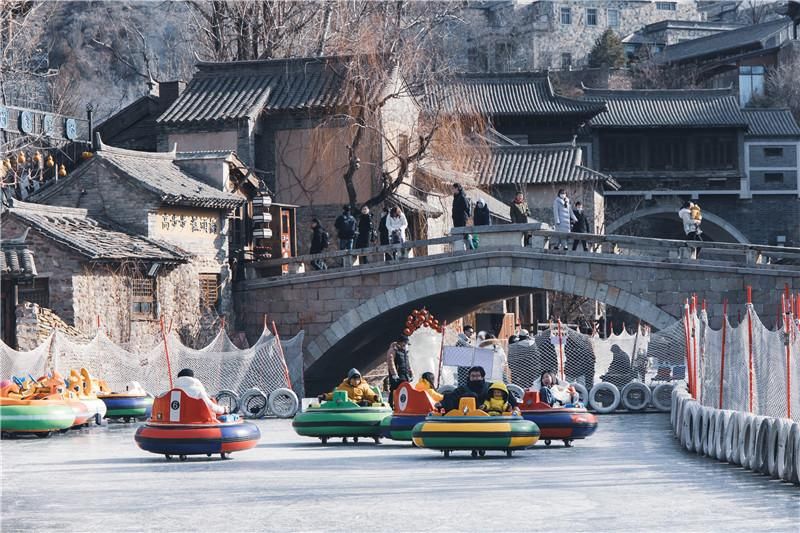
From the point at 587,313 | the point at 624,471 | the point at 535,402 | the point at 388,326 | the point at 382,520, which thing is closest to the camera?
the point at 382,520

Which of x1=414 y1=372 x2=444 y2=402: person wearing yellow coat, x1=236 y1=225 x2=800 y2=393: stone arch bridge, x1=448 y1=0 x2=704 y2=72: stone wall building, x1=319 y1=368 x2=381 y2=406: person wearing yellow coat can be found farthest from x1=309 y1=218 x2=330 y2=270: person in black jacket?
x1=448 y1=0 x2=704 y2=72: stone wall building

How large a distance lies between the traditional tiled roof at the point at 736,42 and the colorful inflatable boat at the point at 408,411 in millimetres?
60890

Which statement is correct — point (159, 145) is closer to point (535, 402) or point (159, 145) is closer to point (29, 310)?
point (29, 310)

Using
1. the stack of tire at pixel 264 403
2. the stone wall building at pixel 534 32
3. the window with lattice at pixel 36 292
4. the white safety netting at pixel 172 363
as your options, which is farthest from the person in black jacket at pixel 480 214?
the stone wall building at pixel 534 32

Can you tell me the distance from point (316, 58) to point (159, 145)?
5.41 meters

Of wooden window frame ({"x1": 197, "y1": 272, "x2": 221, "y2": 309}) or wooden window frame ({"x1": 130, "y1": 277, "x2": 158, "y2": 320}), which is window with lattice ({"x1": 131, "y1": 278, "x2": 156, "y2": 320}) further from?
wooden window frame ({"x1": 197, "y1": 272, "x2": 221, "y2": 309})

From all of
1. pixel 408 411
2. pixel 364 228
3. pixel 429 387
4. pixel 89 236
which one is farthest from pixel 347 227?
pixel 408 411

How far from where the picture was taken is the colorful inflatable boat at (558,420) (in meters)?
23.8

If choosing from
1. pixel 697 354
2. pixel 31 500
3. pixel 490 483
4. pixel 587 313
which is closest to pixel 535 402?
pixel 697 354

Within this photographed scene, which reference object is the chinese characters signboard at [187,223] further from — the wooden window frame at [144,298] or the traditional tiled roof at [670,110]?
the traditional tiled roof at [670,110]

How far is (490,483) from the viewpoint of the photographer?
17641mm

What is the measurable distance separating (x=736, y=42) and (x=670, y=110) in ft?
51.3

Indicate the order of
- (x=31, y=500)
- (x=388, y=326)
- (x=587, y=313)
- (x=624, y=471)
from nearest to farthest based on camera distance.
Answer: (x=31, y=500) → (x=624, y=471) → (x=388, y=326) → (x=587, y=313)

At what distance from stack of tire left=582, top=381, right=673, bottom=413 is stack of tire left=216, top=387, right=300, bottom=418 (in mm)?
6372
